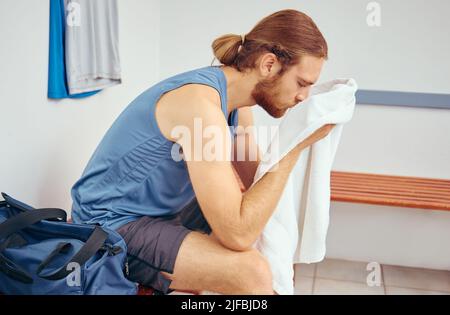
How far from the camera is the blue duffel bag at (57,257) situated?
3.52 feet

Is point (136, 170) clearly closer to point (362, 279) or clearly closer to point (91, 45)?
point (91, 45)

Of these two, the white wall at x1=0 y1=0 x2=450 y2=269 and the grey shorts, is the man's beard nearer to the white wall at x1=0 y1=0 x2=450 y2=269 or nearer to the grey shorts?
the grey shorts

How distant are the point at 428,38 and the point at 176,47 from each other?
1.13 m

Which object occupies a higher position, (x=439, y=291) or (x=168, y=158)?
(x=168, y=158)

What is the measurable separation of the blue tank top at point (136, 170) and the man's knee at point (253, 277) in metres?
0.28

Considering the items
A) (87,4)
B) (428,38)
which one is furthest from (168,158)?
(428,38)

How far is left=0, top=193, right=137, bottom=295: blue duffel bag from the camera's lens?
3.52 feet

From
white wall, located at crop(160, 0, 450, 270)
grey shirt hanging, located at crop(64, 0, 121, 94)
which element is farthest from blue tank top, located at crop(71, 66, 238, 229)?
white wall, located at crop(160, 0, 450, 270)

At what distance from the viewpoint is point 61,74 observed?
64.4 inches

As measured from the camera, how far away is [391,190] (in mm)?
2158

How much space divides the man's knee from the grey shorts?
17 cm

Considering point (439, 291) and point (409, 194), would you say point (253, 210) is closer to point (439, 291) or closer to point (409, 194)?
point (409, 194)

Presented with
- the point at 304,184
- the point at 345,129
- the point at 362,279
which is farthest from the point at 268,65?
the point at 362,279

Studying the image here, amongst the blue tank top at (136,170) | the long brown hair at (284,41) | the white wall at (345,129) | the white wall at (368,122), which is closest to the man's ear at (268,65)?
the long brown hair at (284,41)
